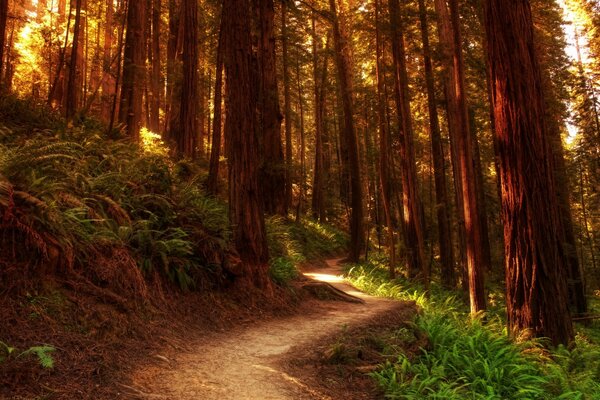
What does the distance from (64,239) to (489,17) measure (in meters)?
6.78

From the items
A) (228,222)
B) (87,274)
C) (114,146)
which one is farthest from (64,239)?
(114,146)

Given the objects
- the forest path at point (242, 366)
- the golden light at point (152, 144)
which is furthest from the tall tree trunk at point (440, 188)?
the golden light at point (152, 144)

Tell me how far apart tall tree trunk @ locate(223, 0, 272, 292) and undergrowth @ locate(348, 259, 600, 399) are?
3142 mm

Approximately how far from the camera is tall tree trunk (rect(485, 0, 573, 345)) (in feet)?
20.0

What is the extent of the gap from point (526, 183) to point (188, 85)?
9055mm

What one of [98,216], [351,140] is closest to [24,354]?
[98,216]

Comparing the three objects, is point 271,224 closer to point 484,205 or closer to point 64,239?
point 64,239

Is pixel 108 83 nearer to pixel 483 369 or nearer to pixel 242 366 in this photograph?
pixel 242 366

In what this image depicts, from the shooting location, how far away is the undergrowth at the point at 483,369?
461cm

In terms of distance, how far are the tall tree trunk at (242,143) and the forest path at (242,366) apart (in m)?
1.36

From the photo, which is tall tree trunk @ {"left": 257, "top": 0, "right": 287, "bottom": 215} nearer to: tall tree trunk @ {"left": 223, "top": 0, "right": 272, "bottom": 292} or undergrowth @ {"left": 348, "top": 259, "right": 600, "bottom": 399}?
tall tree trunk @ {"left": 223, "top": 0, "right": 272, "bottom": 292}

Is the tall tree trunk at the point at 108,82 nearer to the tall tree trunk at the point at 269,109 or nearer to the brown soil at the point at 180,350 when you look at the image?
the tall tree trunk at the point at 269,109

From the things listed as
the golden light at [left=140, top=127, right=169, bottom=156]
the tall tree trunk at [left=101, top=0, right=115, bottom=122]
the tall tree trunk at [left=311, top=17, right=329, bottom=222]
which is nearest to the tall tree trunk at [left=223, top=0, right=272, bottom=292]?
the golden light at [left=140, top=127, right=169, bottom=156]

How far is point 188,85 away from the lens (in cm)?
1166
